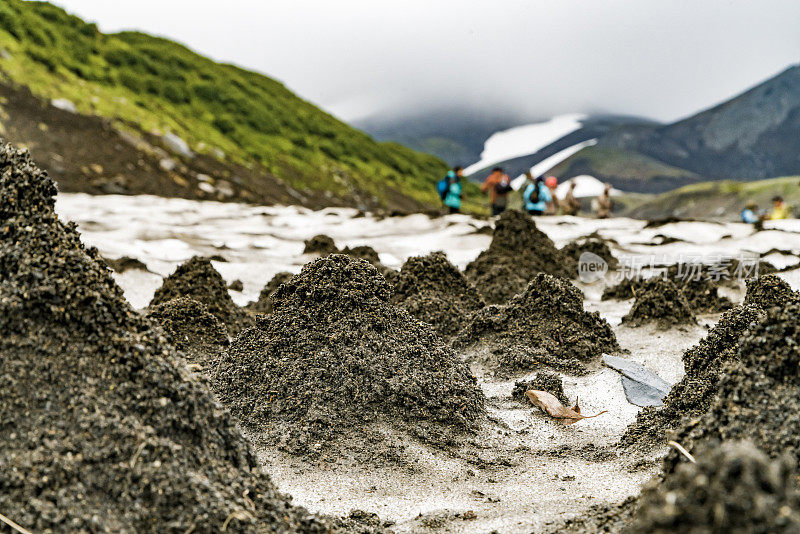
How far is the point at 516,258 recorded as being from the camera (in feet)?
23.9

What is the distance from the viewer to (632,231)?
35.8ft

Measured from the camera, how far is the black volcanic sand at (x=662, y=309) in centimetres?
507

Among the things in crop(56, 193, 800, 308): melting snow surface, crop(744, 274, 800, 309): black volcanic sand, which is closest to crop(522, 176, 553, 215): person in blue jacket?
crop(56, 193, 800, 308): melting snow surface

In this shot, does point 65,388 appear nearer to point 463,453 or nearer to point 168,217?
point 463,453

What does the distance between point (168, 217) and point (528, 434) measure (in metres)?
10.8

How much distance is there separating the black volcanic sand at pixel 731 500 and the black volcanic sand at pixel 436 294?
3606mm

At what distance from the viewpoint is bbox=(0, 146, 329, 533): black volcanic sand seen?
1.72 meters

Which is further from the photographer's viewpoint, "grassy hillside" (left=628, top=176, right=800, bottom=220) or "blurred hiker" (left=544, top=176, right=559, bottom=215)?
"grassy hillside" (left=628, top=176, right=800, bottom=220)

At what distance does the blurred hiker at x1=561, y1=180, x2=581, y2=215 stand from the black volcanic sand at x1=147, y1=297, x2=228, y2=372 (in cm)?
→ 1225

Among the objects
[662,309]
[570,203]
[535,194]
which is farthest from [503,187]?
[662,309]

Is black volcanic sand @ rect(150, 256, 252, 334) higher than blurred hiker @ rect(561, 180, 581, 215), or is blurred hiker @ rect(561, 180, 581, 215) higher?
blurred hiker @ rect(561, 180, 581, 215)

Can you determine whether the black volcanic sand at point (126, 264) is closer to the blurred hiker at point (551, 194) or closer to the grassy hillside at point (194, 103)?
the blurred hiker at point (551, 194)

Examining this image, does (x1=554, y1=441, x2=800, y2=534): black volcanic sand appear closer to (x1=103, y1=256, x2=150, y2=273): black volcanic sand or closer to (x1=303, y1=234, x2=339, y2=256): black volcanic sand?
(x1=103, y1=256, x2=150, y2=273): black volcanic sand

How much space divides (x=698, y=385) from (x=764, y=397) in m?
1.25
